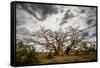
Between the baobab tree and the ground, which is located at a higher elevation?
the baobab tree

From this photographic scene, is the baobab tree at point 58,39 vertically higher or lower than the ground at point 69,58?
higher

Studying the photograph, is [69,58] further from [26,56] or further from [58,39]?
[26,56]

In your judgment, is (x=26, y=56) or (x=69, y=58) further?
(x=69, y=58)

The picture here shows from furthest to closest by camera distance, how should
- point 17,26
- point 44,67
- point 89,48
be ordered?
point 89,48
point 44,67
point 17,26

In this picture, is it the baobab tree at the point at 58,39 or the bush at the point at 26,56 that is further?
the baobab tree at the point at 58,39

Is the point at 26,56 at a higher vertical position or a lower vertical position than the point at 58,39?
lower

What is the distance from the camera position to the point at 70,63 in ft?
10.7

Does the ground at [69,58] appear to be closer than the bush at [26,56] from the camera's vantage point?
No

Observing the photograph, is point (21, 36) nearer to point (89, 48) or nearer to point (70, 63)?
point (70, 63)

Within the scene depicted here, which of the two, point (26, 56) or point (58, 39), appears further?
point (58, 39)

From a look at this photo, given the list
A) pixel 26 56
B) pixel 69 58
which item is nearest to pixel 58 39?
pixel 69 58

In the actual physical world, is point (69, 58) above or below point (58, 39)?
below
